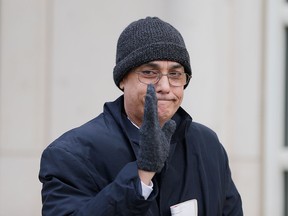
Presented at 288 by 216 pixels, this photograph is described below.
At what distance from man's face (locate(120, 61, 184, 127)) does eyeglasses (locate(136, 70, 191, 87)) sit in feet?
0.04

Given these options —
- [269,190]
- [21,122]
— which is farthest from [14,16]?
[269,190]

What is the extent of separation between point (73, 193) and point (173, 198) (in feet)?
1.27

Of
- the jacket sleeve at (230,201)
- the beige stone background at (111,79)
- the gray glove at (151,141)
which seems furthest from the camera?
the beige stone background at (111,79)

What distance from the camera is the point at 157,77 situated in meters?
2.77

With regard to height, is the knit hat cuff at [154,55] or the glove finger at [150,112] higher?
the knit hat cuff at [154,55]

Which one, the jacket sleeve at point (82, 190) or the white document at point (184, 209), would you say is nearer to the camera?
the jacket sleeve at point (82, 190)

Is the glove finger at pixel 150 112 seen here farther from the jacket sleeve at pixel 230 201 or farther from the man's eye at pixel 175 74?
the jacket sleeve at pixel 230 201

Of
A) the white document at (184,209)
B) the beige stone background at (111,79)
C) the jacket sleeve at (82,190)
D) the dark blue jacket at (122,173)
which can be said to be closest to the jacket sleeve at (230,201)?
the dark blue jacket at (122,173)

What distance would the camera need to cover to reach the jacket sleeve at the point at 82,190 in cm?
249

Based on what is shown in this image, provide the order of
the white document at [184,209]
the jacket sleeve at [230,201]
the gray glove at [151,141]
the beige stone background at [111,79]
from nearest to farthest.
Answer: the gray glove at [151,141]
the white document at [184,209]
the jacket sleeve at [230,201]
the beige stone background at [111,79]

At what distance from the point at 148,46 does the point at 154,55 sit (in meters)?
0.04

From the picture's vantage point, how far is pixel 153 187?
258 centimetres

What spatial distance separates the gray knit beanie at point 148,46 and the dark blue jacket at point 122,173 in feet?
0.67

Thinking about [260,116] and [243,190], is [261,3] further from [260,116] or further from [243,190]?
[243,190]
